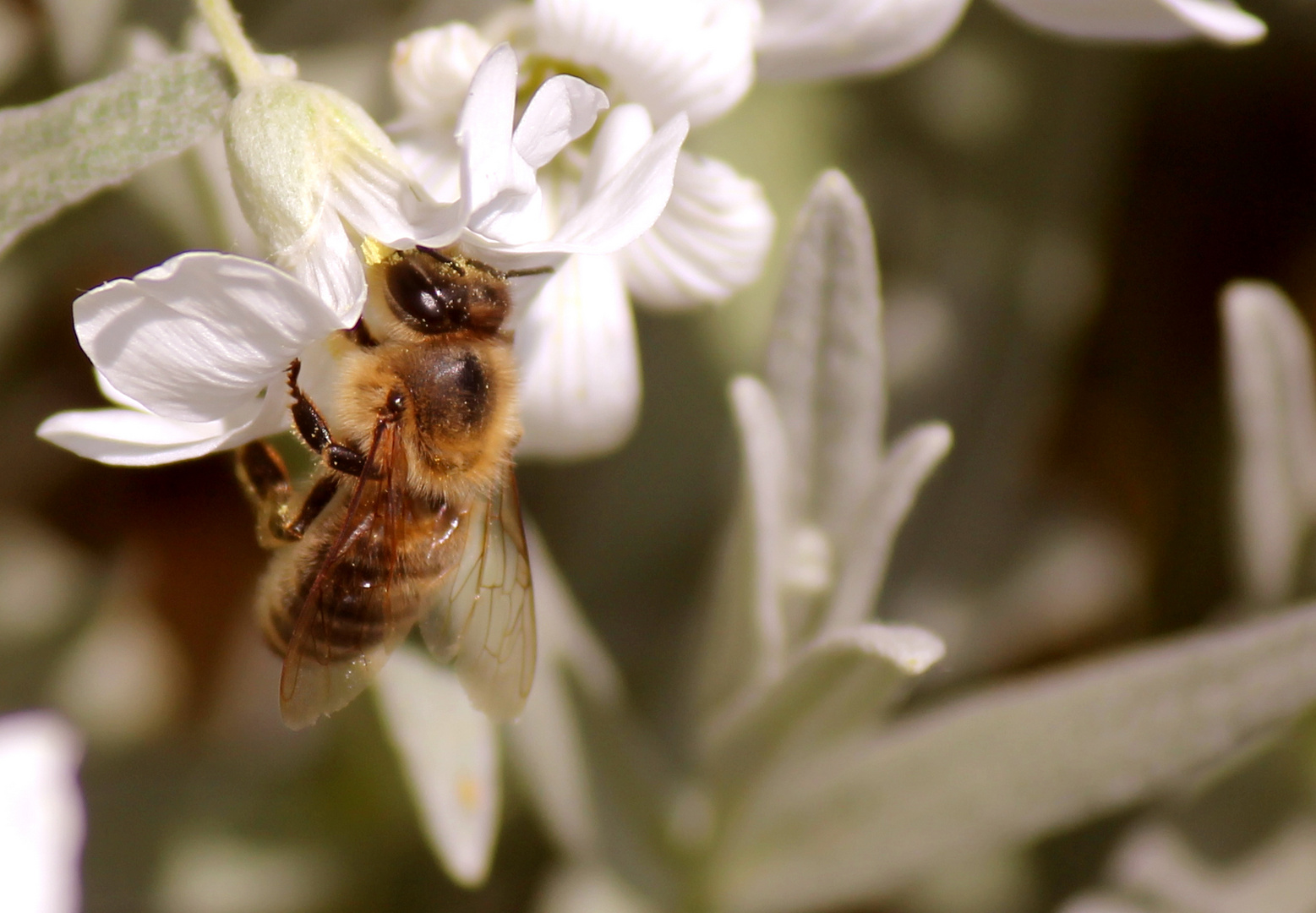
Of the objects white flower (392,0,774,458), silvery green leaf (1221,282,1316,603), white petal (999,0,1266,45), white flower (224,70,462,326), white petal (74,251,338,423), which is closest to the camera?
white petal (74,251,338,423)

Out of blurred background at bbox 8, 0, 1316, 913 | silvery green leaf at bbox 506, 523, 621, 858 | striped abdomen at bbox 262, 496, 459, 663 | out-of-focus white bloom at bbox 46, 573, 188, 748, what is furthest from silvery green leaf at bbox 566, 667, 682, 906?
out-of-focus white bloom at bbox 46, 573, 188, 748

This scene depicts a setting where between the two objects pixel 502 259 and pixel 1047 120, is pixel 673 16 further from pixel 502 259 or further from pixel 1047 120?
pixel 1047 120

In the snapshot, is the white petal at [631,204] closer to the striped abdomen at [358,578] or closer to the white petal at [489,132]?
the white petal at [489,132]

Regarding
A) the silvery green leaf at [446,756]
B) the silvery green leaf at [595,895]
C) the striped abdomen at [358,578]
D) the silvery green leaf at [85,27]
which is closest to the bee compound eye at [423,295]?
the striped abdomen at [358,578]

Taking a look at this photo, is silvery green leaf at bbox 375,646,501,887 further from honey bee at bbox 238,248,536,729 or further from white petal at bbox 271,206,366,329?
white petal at bbox 271,206,366,329

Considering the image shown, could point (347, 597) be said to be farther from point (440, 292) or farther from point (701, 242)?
point (701, 242)

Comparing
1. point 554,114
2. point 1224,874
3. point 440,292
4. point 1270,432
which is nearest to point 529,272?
point 440,292
